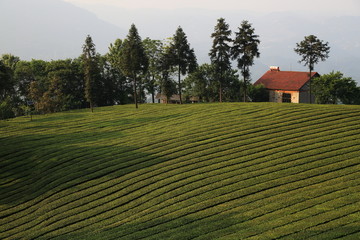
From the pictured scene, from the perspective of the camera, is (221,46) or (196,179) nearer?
(196,179)

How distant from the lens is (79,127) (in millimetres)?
39188

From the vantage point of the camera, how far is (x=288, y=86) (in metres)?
65.1

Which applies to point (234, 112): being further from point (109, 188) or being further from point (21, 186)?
point (21, 186)

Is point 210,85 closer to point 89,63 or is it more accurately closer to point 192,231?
point 89,63

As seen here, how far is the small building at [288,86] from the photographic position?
63844mm

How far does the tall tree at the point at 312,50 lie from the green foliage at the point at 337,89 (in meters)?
8.11

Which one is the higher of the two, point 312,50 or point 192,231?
A: point 312,50

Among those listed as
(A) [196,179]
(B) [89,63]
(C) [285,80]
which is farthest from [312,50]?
(A) [196,179]

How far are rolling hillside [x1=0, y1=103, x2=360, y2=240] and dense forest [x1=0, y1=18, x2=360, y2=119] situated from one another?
58.4 feet

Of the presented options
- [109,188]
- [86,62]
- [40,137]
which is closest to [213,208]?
[109,188]

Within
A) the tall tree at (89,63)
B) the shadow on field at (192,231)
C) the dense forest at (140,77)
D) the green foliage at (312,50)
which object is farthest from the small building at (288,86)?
the shadow on field at (192,231)

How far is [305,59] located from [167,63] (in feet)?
71.7

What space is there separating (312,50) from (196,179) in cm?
3673

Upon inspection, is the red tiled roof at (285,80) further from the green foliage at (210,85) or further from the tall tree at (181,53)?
the tall tree at (181,53)
